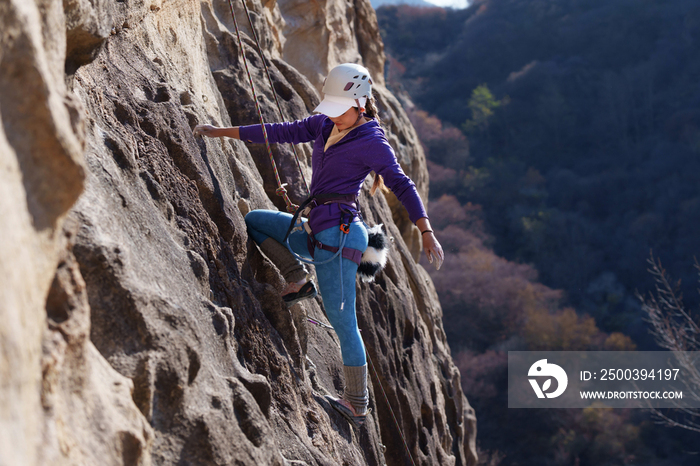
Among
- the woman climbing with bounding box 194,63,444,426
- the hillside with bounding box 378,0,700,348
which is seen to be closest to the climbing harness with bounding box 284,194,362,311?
the woman climbing with bounding box 194,63,444,426

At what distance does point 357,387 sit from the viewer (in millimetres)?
4039

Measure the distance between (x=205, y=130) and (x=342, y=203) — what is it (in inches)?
39.8

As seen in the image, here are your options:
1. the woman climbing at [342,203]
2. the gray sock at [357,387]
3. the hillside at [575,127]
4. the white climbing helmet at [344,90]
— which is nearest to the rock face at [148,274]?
the gray sock at [357,387]

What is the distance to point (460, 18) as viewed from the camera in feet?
198

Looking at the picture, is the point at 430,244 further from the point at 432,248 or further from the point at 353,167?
the point at 353,167

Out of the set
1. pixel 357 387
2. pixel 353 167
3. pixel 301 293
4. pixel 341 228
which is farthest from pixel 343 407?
pixel 353 167

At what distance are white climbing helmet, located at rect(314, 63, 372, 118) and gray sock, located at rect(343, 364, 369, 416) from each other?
1527 mm

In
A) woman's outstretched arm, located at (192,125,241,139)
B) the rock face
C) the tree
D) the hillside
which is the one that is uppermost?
the hillside

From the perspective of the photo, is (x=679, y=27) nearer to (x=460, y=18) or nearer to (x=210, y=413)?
(x=460, y=18)

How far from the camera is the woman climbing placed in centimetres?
362

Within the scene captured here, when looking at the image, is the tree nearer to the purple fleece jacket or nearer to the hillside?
the hillside

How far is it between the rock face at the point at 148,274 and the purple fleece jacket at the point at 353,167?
60 cm

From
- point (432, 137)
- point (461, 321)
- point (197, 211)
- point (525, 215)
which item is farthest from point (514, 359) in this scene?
point (197, 211)

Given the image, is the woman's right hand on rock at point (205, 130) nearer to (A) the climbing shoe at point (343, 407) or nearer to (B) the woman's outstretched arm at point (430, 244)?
(B) the woman's outstretched arm at point (430, 244)
